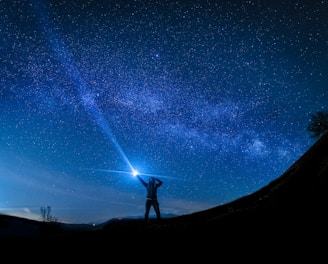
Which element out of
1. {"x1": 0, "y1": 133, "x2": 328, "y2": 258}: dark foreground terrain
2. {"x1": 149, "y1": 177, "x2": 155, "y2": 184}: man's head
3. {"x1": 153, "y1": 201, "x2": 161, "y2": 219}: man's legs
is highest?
{"x1": 149, "y1": 177, "x2": 155, "y2": 184}: man's head

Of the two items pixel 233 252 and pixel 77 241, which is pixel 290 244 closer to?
pixel 233 252

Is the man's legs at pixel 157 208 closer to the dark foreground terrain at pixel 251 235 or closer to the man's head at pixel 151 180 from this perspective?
the man's head at pixel 151 180

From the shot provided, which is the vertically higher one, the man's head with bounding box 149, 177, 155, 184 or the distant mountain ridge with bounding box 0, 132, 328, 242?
the man's head with bounding box 149, 177, 155, 184

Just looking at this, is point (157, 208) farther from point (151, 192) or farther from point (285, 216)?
point (285, 216)

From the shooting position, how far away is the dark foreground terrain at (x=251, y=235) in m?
3.15

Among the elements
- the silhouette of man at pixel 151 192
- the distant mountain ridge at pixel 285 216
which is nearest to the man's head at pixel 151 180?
the silhouette of man at pixel 151 192

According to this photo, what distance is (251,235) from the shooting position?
3525 mm

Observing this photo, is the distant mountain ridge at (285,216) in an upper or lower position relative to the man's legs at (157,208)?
lower

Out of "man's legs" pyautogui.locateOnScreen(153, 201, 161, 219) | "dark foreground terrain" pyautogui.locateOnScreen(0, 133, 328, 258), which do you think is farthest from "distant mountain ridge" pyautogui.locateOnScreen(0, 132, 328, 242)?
"man's legs" pyautogui.locateOnScreen(153, 201, 161, 219)

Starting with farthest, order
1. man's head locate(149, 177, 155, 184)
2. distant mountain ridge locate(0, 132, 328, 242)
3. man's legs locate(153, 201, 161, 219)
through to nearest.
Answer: man's head locate(149, 177, 155, 184) → man's legs locate(153, 201, 161, 219) → distant mountain ridge locate(0, 132, 328, 242)

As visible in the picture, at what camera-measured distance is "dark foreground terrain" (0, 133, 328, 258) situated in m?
3.15

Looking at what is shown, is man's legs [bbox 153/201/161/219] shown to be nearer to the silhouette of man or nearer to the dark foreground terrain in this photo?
the silhouette of man

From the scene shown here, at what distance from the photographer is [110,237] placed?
177 inches

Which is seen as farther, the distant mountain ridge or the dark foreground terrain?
the distant mountain ridge
